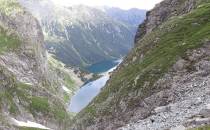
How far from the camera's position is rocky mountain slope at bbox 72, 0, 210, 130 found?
5050cm

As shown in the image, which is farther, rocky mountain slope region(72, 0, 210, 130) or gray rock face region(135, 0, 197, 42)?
gray rock face region(135, 0, 197, 42)

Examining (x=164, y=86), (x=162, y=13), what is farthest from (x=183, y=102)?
A: (x=162, y=13)

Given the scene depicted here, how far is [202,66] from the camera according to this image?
69.8m

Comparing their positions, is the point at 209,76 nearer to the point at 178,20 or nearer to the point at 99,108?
the point at 99,108

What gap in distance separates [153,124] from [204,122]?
11858 millimetres

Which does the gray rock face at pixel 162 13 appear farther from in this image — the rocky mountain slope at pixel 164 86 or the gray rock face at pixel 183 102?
the gray rock face at pixel 183 102

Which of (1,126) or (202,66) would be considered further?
(1,126)

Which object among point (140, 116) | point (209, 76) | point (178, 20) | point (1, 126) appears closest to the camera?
point (209, 76)

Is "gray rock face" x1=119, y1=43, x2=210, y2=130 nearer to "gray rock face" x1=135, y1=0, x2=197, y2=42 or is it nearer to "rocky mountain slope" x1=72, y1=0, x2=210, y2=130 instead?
"rocky mountain slope" x1=72, y1=0, x2=210, y2=130

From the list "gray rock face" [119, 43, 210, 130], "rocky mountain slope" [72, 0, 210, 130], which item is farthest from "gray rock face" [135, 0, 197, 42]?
"gray rock face" [119, 43, 210, 130]

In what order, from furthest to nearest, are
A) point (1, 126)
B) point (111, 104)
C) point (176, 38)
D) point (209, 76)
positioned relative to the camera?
point (1, 126) < point (176, 38) < point (111, 104) < point (209, 76)

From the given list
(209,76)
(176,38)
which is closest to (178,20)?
(176,38)

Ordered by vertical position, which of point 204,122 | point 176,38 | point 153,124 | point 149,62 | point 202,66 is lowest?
point 204,122

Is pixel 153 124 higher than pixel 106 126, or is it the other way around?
pixel 106 126
